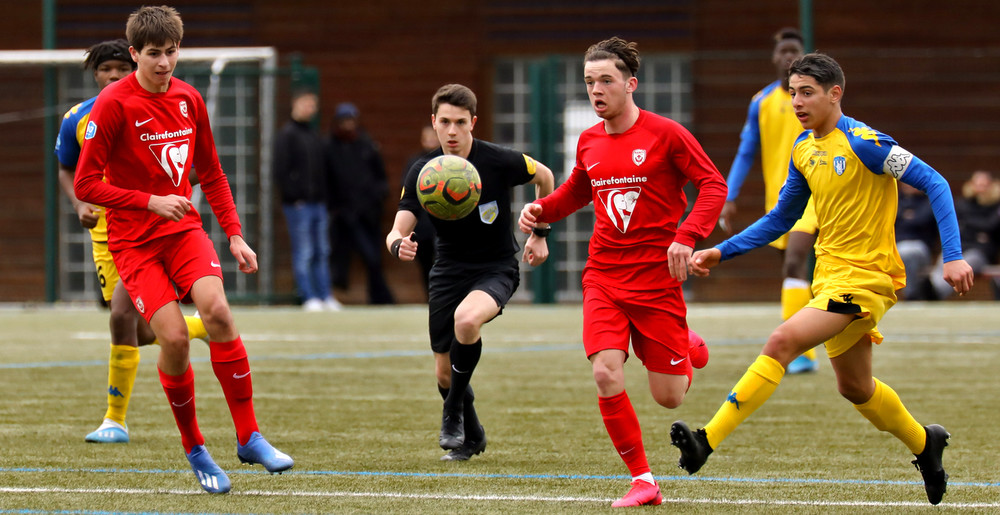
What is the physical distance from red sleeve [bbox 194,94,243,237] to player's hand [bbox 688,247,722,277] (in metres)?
1.86

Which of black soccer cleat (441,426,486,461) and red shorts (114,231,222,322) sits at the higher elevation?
red shorts (114,231,222,322)

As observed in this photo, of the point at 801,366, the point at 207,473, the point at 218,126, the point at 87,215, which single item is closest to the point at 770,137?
the point at 801,366

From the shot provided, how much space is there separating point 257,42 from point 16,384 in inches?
422

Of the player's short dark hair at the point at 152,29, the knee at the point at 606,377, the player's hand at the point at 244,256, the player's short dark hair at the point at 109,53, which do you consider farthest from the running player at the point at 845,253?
the player's short dark hair at the point at 109,53

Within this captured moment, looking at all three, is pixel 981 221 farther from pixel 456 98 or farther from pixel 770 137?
pixel 456 98

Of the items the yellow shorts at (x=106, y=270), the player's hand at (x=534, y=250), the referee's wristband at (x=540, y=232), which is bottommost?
the yellow shorts at (x=106, y=270)

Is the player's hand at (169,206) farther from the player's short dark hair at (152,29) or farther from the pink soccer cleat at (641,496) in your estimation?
the pink soccer cleat at (641,496)

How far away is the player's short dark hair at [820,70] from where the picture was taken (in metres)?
5.43

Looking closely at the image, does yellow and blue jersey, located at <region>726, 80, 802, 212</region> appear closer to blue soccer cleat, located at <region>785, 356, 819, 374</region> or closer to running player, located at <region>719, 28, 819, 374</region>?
running player, located at <region>719, 28, 819, 374</region>

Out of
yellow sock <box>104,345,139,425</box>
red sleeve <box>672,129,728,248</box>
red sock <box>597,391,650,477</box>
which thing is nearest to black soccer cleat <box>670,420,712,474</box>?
red sock <box>597,391,650,477</box>

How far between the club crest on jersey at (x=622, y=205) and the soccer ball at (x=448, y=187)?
2.23ft

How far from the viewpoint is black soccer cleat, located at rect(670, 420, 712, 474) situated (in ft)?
16.4

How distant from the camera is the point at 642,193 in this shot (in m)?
5.65

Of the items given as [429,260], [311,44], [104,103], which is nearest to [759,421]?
[104,103]
